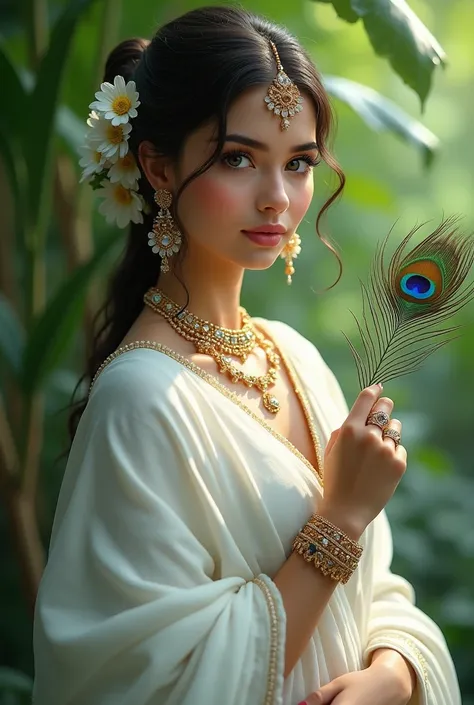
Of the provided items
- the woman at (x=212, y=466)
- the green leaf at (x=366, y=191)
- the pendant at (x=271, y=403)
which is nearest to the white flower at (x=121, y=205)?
the woman at (x=212, y=466)

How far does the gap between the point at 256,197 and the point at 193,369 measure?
25cm

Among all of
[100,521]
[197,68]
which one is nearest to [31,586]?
[100,521]

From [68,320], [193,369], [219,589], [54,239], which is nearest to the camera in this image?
[219,589]

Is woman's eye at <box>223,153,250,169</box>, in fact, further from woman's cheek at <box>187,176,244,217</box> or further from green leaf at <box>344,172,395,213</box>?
green leaf at <box>344,172,395,213</box>

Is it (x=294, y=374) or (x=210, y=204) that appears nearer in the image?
(x=210, y=204)

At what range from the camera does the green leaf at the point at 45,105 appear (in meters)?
1.58

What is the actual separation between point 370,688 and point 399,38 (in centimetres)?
94

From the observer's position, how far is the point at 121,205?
1.34 metres

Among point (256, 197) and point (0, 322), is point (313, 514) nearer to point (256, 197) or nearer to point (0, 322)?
point (256, 197)

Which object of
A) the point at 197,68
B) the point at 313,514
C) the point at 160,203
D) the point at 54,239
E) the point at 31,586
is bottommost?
the point at 31,586

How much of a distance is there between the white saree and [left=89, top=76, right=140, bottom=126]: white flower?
0.34 m

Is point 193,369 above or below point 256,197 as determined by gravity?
below

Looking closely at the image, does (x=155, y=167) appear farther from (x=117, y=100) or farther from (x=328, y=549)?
(x=328, y=549)

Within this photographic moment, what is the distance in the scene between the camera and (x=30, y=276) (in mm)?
1785
